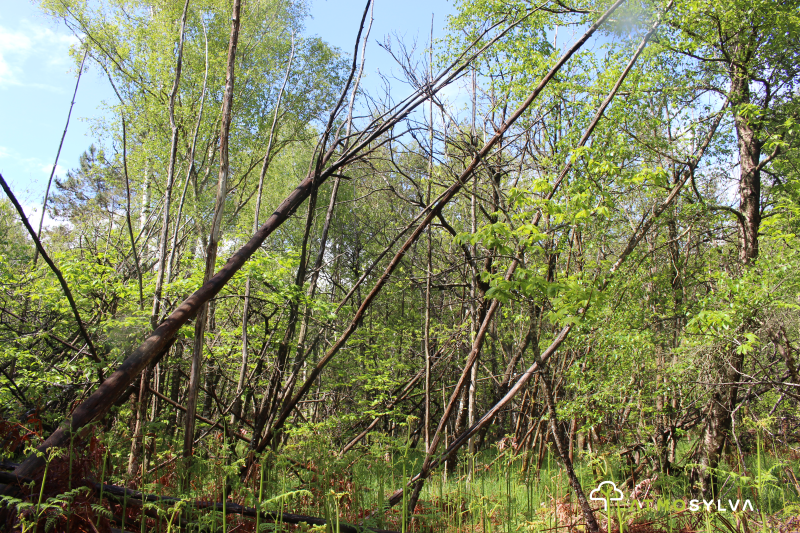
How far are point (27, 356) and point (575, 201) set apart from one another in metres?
5.84

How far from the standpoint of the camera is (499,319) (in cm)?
855

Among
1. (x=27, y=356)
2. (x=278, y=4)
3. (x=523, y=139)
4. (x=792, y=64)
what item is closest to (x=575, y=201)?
(x=523, y=139)

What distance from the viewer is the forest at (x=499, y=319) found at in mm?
2479

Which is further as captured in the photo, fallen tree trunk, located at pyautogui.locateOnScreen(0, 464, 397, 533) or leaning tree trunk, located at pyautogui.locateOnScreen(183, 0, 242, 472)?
leaning tree trunk, located at pyautogui.locateOnScreen(183, 0, 242, 472)

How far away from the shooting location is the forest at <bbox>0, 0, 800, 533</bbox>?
8.13 feet

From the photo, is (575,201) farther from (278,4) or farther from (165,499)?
(278,4)

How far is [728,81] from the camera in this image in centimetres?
686

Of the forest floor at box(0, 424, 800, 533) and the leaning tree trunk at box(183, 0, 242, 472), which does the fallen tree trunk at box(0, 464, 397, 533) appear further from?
the leaning tree trunk at box(183, 0, 242, 472)

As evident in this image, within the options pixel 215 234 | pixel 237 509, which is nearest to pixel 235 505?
pixel 237 509

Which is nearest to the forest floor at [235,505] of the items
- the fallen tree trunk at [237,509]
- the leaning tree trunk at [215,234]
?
the fallen tree trunk at [237,509]

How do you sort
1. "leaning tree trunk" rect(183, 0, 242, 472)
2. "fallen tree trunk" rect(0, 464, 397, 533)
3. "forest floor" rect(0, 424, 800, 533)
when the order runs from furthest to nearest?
"leaning tree trunk" rect(183, 0, 242, 472)
"fallen tree trunk" rect(0, 464, 397, 533)
"forest floor" rect(0, 424, 800, 533)

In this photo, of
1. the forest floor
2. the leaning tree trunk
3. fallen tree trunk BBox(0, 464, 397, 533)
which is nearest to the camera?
the forest floor

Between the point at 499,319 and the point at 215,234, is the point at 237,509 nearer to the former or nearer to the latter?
the point at 215,234

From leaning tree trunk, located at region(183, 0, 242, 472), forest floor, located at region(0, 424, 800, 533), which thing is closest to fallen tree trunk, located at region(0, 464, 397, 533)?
forest floor, located at region(0, 424, 800, 533)
